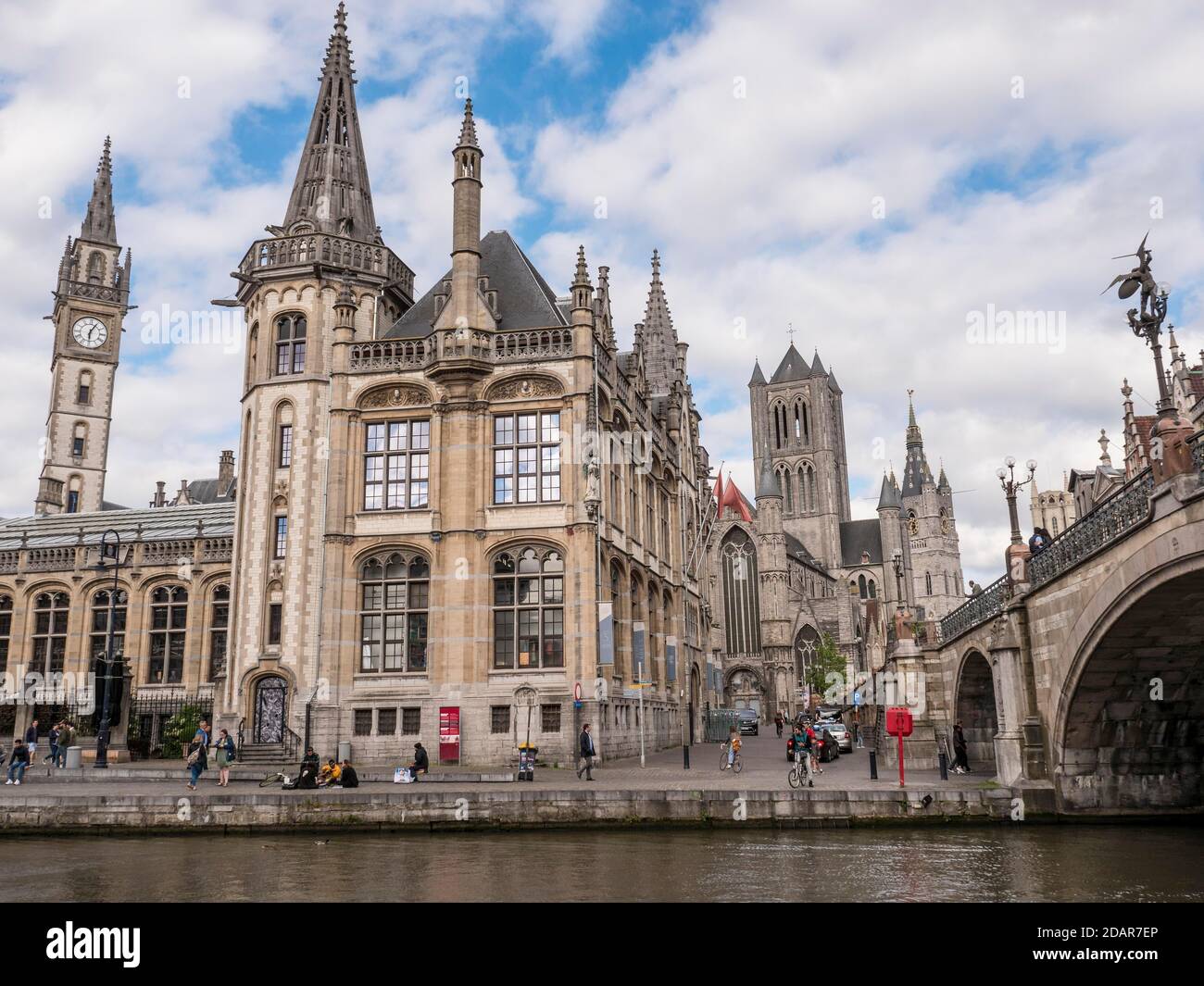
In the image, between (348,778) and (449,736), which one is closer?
(348,778)

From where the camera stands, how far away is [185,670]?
144 feet

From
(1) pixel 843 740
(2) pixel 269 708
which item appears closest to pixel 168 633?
(2) pixel 269 708

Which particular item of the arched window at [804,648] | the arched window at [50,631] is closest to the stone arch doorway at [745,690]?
the arched window at [804,648]

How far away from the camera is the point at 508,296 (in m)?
37.8

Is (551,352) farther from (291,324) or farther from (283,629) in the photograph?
(283,629)

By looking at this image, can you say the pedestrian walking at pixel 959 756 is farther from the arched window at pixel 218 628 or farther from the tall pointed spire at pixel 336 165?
the arched window at pixel 218 628

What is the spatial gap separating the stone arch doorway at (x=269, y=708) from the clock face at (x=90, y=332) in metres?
52.9

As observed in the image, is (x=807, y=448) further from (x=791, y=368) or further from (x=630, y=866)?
(x=630, y=866)

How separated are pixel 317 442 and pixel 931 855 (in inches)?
1041

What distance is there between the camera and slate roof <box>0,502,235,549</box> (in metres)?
48.0

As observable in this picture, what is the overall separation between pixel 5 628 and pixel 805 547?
332ft

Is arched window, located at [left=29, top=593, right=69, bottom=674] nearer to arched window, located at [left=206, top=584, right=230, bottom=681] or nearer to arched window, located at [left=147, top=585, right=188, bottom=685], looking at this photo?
arched window, located at [left=147, top=585, right=188, bottom=685]

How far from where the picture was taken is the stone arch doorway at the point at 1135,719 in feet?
60.1
